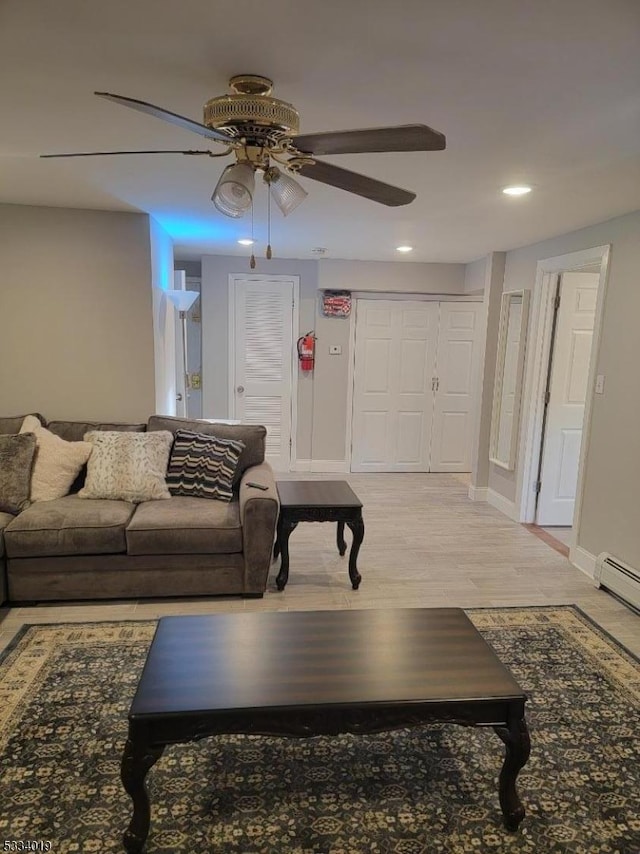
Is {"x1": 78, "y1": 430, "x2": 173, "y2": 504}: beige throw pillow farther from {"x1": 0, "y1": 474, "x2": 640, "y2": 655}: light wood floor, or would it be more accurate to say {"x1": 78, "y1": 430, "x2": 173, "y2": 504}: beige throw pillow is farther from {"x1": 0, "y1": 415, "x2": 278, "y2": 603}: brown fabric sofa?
{"x1": 0, "y1": 474, "x2": 640, "y2": 655}: light wood floor

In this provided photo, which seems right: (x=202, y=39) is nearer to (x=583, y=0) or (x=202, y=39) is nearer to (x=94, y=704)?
(x=583, y=0)

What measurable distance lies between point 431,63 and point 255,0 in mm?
558

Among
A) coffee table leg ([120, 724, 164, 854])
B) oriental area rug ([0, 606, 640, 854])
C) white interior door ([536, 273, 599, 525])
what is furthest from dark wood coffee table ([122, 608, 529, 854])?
white interior door ([536, 273, 599, 525])

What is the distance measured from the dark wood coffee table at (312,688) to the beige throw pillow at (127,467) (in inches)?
58.9

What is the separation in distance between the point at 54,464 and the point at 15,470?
219mm

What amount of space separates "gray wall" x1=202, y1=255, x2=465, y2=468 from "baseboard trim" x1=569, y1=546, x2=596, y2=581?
119 inches

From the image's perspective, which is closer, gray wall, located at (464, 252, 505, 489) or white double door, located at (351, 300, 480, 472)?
gray wall, located at (464, 252, 505, 489)

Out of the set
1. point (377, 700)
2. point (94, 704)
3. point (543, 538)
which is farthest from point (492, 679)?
point (543, 538)

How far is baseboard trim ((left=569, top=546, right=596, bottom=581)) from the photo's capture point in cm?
364

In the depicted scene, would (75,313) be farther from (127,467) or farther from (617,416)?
(617,416)

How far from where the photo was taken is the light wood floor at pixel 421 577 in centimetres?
305

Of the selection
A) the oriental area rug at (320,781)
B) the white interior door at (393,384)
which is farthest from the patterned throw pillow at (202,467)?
the white interior door at (393,384)

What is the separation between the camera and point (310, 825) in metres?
1.73

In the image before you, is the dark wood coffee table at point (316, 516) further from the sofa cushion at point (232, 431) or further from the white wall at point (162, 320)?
the white wall at point (162, 320)
